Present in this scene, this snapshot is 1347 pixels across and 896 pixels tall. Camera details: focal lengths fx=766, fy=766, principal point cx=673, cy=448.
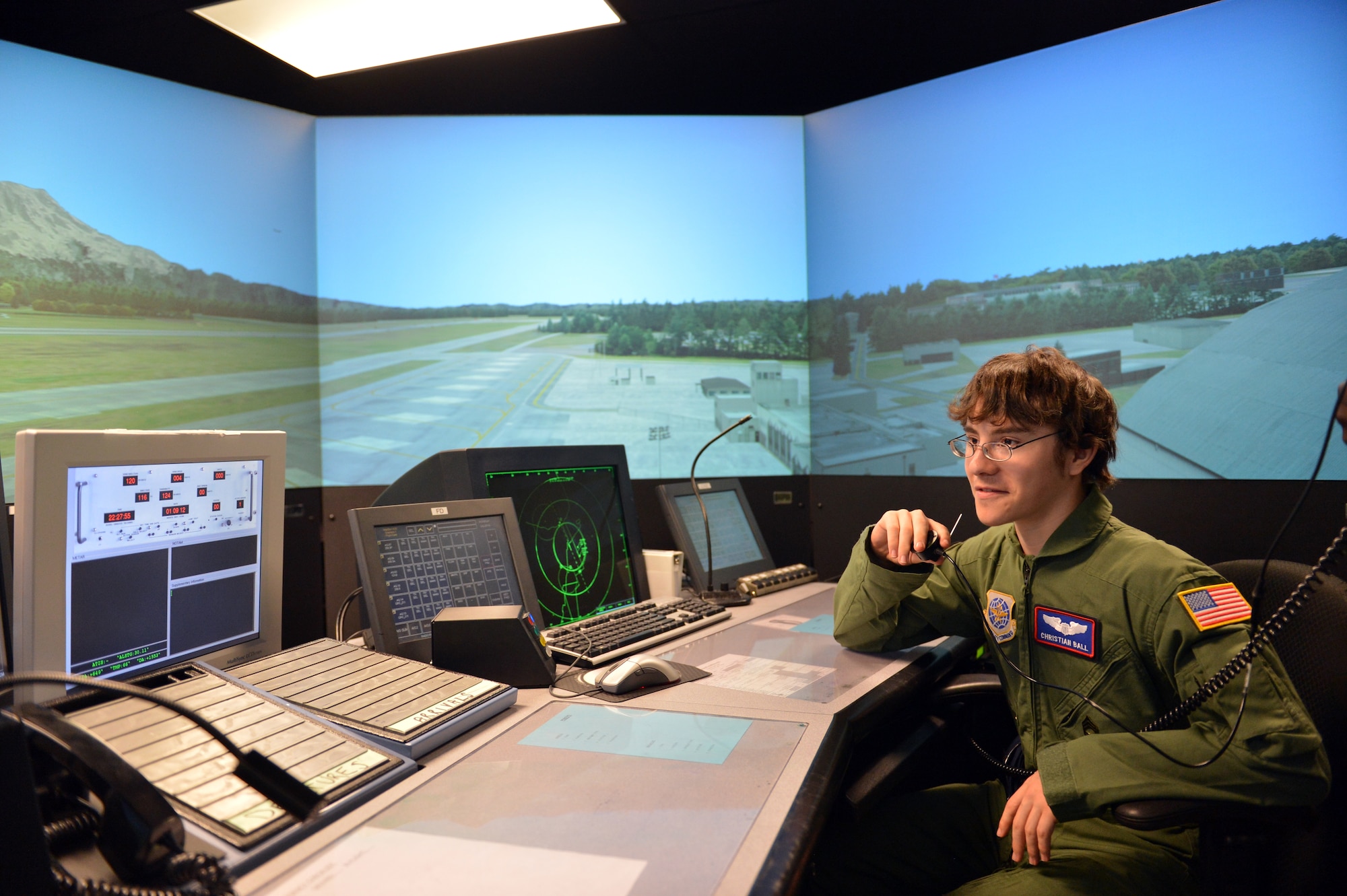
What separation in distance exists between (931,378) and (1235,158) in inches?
40.2

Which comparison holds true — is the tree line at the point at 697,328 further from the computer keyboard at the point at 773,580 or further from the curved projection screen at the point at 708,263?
the computer keyboard at the point at 773,580

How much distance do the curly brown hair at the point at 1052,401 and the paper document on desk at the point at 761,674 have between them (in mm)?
587

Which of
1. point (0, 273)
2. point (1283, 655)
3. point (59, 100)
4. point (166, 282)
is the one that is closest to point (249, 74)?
point (59, 100)

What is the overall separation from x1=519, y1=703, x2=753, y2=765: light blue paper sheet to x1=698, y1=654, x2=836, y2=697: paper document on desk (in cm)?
17

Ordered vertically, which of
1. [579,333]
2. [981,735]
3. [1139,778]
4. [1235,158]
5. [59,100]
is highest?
[59,100]

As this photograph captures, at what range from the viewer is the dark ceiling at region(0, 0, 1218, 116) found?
7.48 feet

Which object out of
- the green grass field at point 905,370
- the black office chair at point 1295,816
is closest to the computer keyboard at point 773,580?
the green grass field at point 905,370

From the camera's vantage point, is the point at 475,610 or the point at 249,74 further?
the point at 249,74

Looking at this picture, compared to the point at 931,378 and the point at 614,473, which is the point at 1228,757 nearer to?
the point at 614,473

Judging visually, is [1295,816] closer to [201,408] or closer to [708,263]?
[708,263]

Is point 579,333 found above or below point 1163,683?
above

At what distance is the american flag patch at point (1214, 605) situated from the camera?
45.9 inches

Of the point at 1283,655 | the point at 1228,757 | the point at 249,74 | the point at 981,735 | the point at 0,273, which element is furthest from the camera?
the point at 249,74

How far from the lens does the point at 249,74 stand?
8.61 feet
